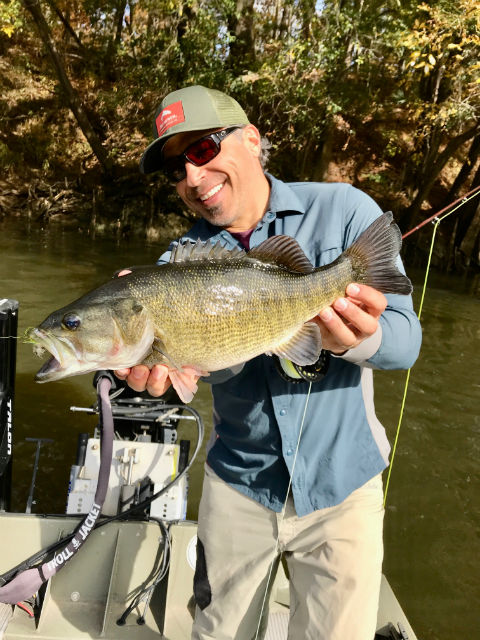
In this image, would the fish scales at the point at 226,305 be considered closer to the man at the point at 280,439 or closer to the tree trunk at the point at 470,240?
the man at the point at 280,439

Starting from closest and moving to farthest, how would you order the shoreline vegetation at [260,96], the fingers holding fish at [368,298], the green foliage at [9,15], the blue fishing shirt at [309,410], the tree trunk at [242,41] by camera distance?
the fingers holding fish at [368,298] → the blue fishing shirt at [309,410] → the green foliage at [9,15] → the shoreline vegetation at [260,96] → the tree trunk at [242,41]

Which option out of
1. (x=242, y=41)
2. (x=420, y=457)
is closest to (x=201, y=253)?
(x=420, y=457)

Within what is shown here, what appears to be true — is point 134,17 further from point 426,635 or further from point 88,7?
point 426,635

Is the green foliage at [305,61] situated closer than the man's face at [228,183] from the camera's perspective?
No

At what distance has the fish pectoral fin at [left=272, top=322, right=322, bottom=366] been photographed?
6.63 feet

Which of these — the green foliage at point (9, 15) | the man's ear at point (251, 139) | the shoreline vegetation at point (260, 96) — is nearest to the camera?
the man's ear at point (251, 139)

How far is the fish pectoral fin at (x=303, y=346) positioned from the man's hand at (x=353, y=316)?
0.05m

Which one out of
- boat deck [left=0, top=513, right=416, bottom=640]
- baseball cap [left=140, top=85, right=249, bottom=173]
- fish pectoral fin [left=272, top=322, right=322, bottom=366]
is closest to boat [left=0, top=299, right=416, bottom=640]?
boat deck [left=0, top=513, right=416, bottom=640]

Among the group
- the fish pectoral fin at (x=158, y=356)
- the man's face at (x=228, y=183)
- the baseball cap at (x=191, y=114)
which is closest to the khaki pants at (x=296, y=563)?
the fish pectoral fin at (x=158, y=356)

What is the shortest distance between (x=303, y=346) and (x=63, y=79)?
58.8 feet

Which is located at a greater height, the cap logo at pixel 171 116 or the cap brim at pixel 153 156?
the cap logo at pixel 171 116

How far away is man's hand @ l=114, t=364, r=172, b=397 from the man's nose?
0.94 metres

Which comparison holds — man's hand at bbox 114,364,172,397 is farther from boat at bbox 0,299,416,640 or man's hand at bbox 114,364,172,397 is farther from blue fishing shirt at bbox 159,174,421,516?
boat at bbox 0,299,416,640

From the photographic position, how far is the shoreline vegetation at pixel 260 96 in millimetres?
12891
